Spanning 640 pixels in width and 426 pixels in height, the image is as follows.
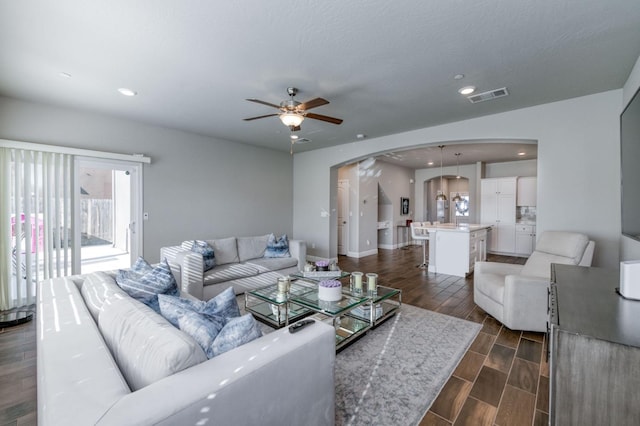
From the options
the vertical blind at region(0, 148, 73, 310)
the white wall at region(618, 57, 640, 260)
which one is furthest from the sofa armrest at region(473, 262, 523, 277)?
the vertical blind at region(0, 148, 73, 310)

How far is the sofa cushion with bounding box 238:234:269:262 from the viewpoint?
4441 millimetres

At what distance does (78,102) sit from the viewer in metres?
3.56

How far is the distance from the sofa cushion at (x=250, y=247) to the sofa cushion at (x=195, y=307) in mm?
2832

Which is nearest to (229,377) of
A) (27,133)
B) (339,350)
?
(339,350)

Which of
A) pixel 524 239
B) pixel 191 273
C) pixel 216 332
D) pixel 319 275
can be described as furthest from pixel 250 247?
pixel 524 239

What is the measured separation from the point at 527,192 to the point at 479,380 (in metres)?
6.81

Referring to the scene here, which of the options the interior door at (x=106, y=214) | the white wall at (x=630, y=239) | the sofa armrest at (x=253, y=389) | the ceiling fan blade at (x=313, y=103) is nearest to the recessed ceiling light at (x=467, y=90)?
the white wall at (x=630, y=239)

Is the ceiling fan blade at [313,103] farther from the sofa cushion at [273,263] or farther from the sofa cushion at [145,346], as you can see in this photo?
the sofa cushion at [273,263]

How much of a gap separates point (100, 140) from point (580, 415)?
553 cm

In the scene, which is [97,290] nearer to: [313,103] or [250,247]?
[313,103]

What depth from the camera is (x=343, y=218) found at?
7.57 metres

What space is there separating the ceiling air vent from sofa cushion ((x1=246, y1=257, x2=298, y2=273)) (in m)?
3.49

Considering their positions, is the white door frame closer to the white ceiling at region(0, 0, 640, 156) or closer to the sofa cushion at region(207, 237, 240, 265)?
the sofa cushion at region(207, 237, 240, 265)

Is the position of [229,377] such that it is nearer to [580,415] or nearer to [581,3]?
[580,415]
